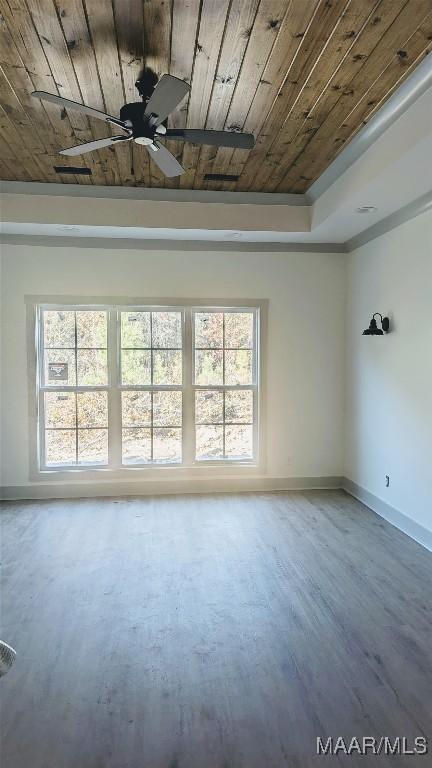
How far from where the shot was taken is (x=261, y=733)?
188 centimetres

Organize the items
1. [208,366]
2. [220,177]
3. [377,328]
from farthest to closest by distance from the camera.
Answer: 1. [208,366]
2. [377,328]
3. [220,177]

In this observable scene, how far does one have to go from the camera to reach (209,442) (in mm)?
5113

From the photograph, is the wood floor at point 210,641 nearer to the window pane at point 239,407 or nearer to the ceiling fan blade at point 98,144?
the window pane at point 239,407

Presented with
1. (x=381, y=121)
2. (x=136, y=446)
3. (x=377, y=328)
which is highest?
(x=381, y=121)

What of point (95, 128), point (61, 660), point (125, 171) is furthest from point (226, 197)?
point (61, 660)

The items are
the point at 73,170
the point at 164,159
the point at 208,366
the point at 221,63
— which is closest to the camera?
the point at 221,63

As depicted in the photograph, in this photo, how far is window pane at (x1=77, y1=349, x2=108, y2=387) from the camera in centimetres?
490

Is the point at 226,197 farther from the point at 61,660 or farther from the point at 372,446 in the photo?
the point at 61,660

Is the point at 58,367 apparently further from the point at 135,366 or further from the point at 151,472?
the point at 151,472

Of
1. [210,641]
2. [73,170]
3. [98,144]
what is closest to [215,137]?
[98,144]

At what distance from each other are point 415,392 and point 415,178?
1.59 meters

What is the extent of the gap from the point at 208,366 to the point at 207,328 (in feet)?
1.33

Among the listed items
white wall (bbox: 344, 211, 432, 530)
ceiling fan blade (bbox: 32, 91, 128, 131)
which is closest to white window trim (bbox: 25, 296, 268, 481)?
white wall (bbox: 344, 211, 432, 530)

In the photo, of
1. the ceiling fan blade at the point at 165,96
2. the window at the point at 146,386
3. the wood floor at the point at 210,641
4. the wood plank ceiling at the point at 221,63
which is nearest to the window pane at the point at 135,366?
the window at the point at 146,386
